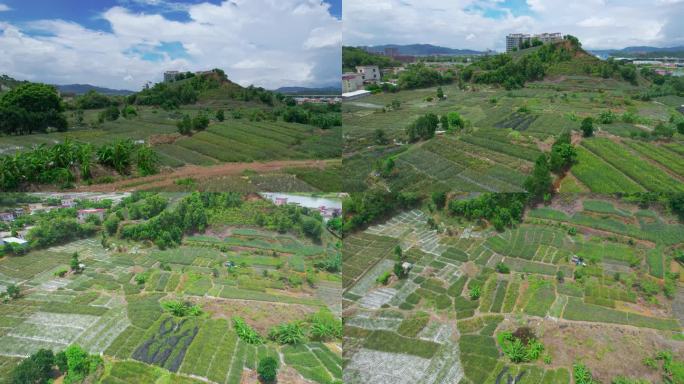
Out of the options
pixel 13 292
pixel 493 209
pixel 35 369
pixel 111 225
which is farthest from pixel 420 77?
pixel 35 369

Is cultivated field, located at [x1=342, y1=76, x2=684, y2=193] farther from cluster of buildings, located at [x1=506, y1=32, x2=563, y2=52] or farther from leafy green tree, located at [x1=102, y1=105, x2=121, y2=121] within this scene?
leafy green tree, located at [x1=102, y1=105, x2=121, y2=121]

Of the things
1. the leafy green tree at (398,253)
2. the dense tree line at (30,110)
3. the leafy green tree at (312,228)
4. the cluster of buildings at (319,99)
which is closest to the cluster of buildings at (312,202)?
the leafy green tree at (312,228)

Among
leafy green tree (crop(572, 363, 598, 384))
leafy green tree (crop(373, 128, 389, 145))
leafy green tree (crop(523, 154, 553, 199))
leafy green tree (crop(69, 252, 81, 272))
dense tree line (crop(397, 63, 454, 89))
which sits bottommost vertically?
leafy green tree (crop(572, 363, 598, 384))

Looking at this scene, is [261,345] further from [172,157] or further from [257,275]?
[172,157]

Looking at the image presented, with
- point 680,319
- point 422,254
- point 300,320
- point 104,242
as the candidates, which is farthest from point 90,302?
point 680,319

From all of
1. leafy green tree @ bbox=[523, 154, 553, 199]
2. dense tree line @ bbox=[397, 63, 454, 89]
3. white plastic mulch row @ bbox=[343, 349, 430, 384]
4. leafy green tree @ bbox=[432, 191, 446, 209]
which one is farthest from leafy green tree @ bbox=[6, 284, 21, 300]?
dense tree line @ bbox=[397, 63, 454, 89]

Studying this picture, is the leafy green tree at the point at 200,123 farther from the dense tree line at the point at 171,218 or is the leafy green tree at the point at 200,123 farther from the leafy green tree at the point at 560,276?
the leafy green tree at the point at 560,276
